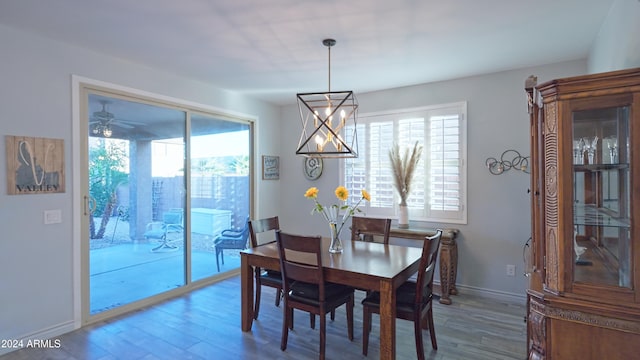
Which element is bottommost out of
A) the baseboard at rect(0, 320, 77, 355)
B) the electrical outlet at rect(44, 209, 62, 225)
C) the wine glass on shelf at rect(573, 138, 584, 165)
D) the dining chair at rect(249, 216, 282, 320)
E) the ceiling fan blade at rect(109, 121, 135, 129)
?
the baseboard at rect(0, 320, 77, 355)

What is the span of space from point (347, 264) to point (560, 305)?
1330mm

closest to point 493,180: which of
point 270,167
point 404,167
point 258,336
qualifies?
point 404,167

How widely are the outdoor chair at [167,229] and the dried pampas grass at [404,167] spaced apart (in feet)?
8.92

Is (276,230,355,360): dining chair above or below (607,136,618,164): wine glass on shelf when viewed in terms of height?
below

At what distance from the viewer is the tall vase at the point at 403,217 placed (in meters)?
4.18

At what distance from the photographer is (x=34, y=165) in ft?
9.45

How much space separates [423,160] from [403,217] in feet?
2.50

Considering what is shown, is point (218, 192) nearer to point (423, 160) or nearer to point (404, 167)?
point (404, 167)

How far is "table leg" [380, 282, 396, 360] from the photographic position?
7.47 feet

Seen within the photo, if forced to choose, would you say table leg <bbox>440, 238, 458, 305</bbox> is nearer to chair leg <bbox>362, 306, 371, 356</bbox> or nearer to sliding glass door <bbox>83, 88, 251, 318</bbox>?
chair leg <bbox>362, 306, 371, 356</bbox>

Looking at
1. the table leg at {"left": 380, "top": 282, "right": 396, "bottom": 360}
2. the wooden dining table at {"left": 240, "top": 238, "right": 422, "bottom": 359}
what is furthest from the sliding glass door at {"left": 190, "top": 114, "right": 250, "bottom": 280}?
the table leg at {"left": 380, "top": 282, "right": 396, "bottom": 360}

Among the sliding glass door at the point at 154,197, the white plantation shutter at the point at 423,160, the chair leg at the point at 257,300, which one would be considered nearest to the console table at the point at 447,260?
the white plantation shutter at the point at 423,160

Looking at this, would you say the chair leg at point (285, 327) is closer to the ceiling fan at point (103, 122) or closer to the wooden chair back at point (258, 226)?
the wooden chair back at point (258, 226)

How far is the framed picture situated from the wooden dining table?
2171 mm
